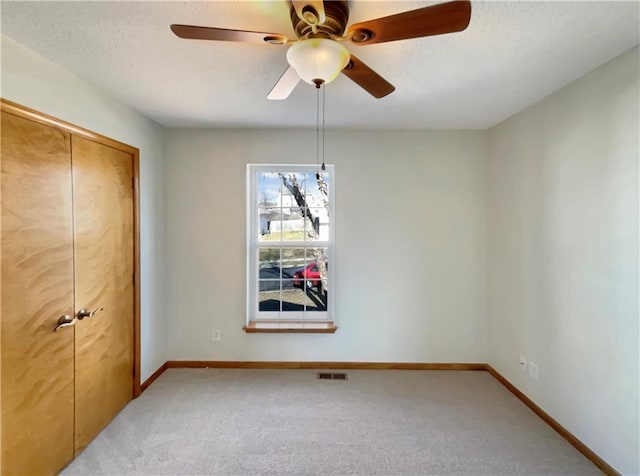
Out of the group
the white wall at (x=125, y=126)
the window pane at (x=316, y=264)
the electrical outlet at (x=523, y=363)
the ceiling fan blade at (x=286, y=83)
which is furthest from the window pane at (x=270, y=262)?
the electrical outlet at (x=523, y=363)

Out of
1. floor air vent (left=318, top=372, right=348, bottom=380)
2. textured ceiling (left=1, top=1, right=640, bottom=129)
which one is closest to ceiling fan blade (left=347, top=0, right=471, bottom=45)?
textured ceiling (left=1, top=1, right=640, bottom=129)

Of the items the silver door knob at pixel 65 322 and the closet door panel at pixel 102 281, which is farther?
the closet door panel at pixel 102 281

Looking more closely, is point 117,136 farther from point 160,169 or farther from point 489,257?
point 489,257

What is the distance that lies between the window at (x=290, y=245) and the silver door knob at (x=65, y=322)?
1501mm

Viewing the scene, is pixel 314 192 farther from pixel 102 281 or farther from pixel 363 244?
pixel 102 281

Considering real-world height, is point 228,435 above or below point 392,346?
below

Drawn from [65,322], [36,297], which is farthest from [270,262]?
[36,297]

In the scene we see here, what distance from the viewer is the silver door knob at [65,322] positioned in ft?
5.84

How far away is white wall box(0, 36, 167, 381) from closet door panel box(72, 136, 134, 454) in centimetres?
16

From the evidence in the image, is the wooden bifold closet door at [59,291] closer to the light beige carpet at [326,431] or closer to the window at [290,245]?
the light beige carpet at [326,431]

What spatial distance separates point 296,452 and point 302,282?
154 centimetres

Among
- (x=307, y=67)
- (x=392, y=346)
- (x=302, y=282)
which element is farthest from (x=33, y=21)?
(x=392, y=346)

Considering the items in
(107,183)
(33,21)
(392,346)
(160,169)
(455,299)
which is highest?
(33,21)

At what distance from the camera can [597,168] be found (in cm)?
186
